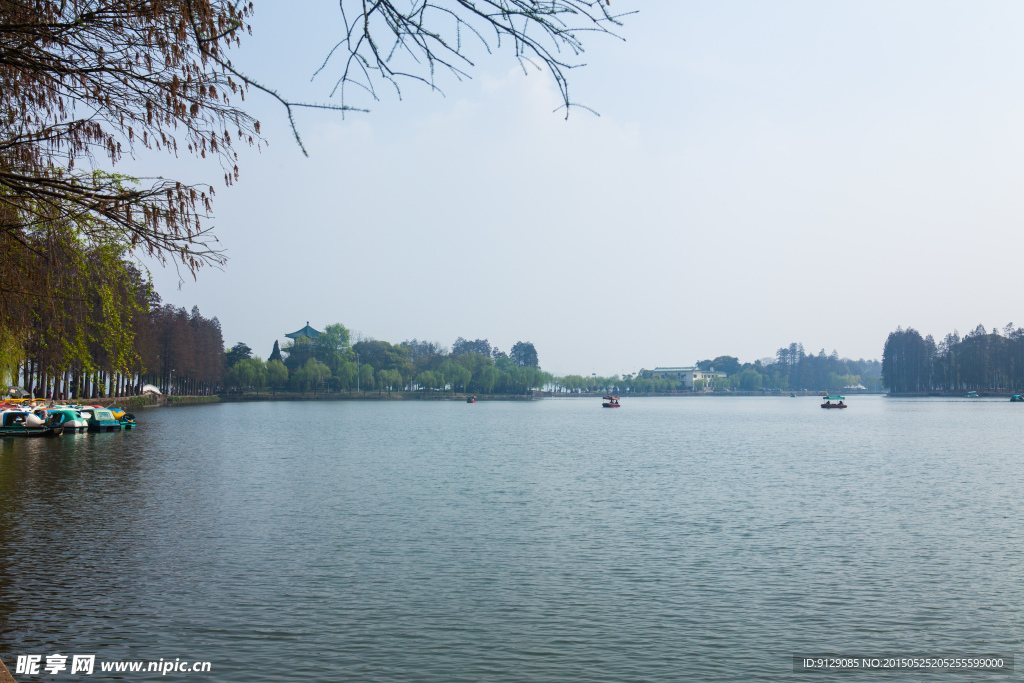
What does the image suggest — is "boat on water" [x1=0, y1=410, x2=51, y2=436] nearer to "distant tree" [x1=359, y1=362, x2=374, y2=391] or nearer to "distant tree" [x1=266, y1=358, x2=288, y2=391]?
"distant tree" [x1=266, y1=358, x2=288, y2=391]

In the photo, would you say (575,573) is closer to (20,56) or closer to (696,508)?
(696,508)

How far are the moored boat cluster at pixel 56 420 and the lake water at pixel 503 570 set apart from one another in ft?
49.2

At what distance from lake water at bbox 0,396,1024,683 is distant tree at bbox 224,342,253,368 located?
130841 millimetres

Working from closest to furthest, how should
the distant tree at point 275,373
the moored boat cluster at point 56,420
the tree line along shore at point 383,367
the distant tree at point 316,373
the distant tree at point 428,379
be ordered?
the moored boat cluster at point 56,420 → the tree line along shore at point 383,367 → the distant tree at point 275,373 → the distant tree at point 316,373 → the distant tree at point 428,379

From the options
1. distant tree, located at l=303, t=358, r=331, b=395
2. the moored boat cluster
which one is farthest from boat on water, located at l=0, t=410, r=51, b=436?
distant tree, located at l=303, t=358, r=331, b=395

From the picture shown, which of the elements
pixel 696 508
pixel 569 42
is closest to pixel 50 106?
pixel 569 42

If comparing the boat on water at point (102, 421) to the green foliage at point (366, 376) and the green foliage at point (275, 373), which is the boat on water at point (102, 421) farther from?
the green foliage at point (366, 376)

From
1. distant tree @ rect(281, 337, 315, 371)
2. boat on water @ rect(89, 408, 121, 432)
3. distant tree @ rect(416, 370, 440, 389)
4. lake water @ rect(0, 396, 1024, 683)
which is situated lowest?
lake water @ rect(0, 396, 1024, 683)

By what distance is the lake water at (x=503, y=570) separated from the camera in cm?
988

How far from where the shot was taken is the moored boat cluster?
41062 millimetres

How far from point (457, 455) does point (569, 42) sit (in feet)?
108

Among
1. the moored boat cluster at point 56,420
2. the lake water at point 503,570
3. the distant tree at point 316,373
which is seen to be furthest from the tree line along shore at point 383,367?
the lake water at point 503,570

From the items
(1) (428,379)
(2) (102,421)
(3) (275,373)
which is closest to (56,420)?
(2) (102,421)

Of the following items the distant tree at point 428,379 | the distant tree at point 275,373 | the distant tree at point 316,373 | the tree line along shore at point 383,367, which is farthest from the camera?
the distant tree at point 428,379
